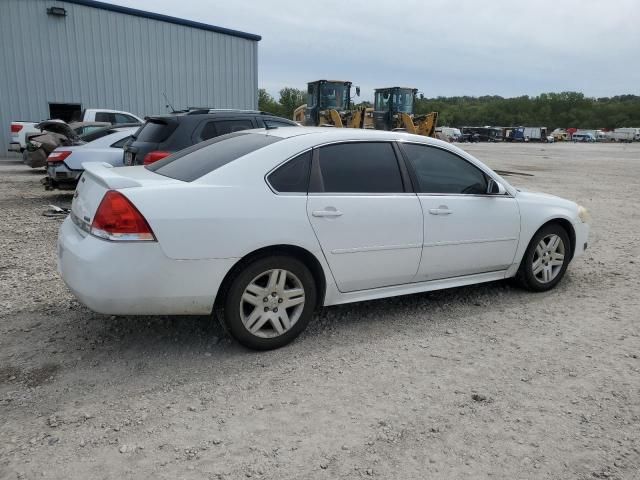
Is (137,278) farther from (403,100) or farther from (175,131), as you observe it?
(403,100)

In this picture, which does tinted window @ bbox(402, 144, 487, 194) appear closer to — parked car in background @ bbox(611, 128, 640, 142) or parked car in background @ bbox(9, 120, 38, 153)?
parked car in background @ bbox(9, 120, 38, 153)

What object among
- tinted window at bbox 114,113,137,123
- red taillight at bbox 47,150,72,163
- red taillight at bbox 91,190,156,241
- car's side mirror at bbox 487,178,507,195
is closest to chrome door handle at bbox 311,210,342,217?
red taillight at bbox 91,190,156,241

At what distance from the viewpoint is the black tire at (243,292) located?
11.3ft

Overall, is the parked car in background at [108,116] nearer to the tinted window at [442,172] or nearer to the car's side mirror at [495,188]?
the tinted window at [442,172]

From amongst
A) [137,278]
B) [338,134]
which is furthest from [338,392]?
[338,134]

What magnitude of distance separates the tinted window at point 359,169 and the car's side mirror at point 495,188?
3.15 feet

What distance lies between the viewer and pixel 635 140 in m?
90.1

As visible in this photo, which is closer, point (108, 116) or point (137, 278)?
point (137, 278)

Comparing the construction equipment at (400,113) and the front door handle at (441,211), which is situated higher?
the construction equipment at (400,113)

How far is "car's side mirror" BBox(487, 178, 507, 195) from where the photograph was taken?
4.61m

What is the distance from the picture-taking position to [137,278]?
318 cm

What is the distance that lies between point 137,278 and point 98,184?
2.52ft

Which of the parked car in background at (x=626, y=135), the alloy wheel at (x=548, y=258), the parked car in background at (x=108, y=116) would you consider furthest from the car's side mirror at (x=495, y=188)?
the parked car in background at (x=626, y=135)

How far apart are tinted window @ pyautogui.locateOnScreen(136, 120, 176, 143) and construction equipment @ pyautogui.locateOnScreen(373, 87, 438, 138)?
1888cm
